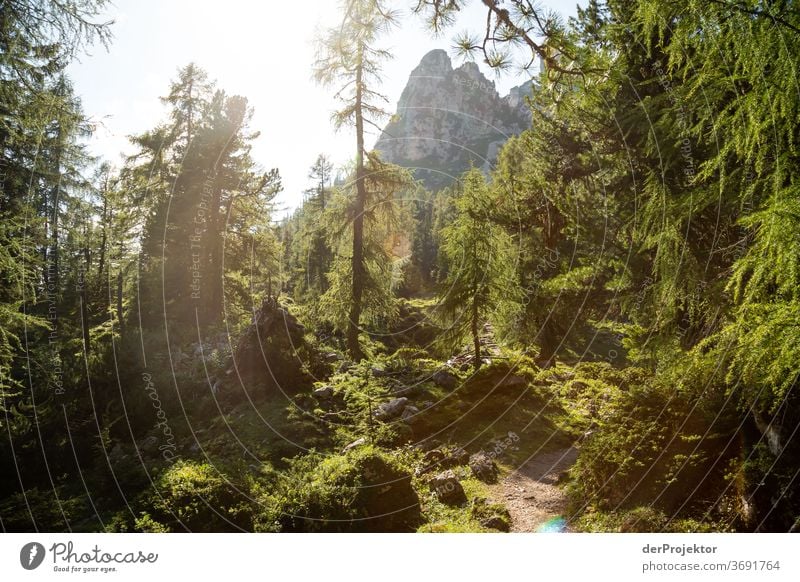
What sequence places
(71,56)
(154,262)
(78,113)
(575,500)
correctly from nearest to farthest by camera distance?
1. (71,56)
2. (78,113)
3. (575,500)
4. (154,262)

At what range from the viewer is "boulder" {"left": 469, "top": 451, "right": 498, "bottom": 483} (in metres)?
9.35

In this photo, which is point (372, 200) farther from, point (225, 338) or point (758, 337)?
point (758, 337)

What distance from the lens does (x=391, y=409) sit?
11781 mm

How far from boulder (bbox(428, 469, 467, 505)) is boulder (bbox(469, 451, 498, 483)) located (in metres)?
1.01

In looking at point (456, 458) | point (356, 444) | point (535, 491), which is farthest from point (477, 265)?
point (535, 491)

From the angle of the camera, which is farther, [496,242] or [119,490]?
[496,242]

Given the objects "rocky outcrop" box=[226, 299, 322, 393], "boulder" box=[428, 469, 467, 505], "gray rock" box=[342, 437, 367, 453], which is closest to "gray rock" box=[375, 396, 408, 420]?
"gray rock" box=[342, 437, 367, 453]

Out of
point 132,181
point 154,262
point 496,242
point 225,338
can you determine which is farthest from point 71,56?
point 496,242

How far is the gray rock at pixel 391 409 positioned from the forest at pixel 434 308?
0.07 metres

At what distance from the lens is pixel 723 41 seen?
13.8ft

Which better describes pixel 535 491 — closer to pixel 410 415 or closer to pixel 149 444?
pixel 410 415

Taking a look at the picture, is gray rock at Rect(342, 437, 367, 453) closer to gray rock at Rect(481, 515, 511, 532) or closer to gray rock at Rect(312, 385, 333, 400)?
gray rock at Rect(312, 385, 333, 400)

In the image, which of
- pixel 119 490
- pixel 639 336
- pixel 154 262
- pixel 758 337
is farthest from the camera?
pixel 154 262

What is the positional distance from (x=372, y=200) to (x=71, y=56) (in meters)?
9.01
